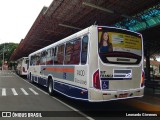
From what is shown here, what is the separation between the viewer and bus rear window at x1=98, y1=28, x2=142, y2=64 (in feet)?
28.5

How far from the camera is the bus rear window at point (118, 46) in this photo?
8.68 meters

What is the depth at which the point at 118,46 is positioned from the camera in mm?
8945

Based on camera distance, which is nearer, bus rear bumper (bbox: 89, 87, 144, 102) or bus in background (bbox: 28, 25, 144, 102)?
bus rear bumper (bbox: 89, 87, 144, 102)

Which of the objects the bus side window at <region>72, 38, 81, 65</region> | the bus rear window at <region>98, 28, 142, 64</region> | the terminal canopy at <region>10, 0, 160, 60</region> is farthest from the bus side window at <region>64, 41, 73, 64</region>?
the bus rear window at <region>98, 28, 142, 64</region>

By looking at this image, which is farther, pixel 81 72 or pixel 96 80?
pixel 81 72

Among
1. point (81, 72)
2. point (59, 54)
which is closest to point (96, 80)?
point (81, 72)

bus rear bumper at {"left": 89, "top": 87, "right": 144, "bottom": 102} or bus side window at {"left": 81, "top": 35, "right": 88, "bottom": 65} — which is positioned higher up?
bus side window at {"left": 81, "top": 35, "right": 88, "bottom": 65}

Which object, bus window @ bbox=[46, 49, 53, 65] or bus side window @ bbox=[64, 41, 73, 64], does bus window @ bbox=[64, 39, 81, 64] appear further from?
bus window @ bbox=[46, 49, 53, 65]

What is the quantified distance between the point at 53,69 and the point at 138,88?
224 inches

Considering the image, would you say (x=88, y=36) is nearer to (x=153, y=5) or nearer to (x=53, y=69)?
(x=53, y=69)

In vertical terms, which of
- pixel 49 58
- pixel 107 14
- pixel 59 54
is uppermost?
pixel 107 14

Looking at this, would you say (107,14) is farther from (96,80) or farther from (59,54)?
(96,80)

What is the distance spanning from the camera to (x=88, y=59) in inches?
340

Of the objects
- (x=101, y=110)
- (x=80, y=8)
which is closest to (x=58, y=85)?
(x=101, y=110)
